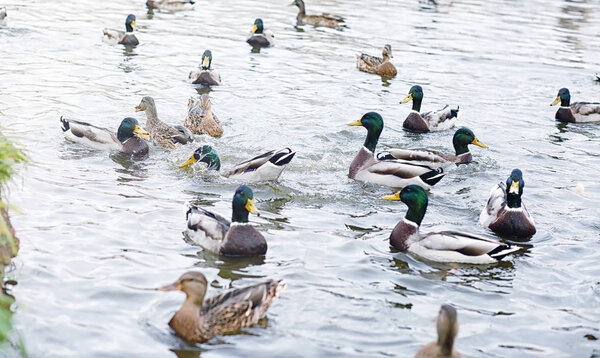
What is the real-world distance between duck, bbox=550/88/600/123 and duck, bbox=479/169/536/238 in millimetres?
6216

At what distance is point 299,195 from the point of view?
10.8 metres

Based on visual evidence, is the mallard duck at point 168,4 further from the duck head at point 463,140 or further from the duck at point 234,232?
the duck at point 234,232

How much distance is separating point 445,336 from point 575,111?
10.8m

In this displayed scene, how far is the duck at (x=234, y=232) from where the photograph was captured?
8.53 meters

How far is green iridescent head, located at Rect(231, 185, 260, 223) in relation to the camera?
28.5 feet

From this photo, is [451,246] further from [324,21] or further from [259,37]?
[324,21]

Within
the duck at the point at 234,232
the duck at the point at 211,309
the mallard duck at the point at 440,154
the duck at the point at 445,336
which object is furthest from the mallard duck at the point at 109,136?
the duck at the point at 445,336

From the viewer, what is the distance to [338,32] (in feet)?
75.8

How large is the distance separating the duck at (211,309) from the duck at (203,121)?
6418 millimetres

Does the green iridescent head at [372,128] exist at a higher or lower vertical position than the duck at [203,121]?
higher

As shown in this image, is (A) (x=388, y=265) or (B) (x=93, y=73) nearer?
(A) (x=388, y=265)

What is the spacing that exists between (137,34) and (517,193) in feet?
43.5

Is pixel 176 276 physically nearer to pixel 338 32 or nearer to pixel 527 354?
pixel 527 354

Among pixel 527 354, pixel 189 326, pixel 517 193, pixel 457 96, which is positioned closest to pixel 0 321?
pixel 189 326
